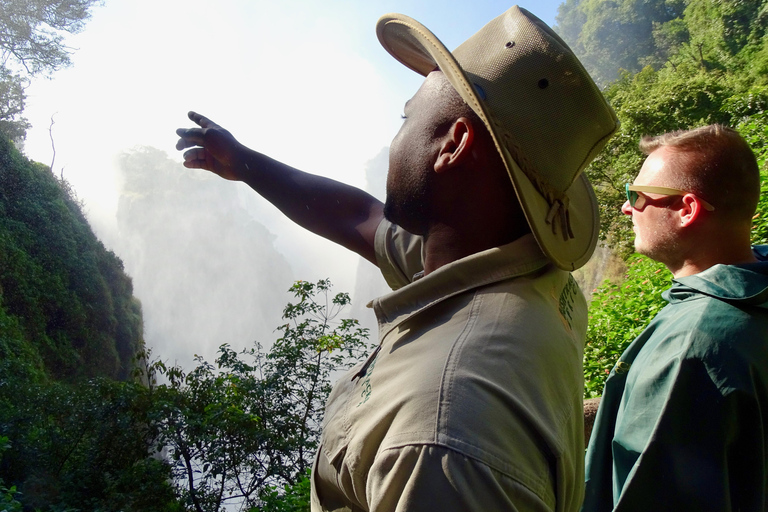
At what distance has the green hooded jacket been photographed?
5.12ft

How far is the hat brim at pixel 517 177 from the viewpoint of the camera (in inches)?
43.0

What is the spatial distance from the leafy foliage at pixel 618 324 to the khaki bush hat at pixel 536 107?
3879mm

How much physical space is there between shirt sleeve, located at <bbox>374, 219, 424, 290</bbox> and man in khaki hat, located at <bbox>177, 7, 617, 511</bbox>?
0.33m

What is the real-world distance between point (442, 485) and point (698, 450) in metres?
1.23

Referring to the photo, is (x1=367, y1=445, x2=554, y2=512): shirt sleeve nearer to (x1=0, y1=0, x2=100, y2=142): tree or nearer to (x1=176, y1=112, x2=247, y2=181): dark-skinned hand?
(x1=176, y1=112, x2=247, y2=181): dark-skinned hand

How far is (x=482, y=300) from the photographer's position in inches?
41.3

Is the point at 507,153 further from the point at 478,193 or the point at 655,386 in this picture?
the point at 655,386

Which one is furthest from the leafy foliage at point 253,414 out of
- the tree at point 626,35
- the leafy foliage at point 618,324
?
the tree at point 626,35

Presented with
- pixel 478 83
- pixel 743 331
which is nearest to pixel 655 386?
pixel 743 331

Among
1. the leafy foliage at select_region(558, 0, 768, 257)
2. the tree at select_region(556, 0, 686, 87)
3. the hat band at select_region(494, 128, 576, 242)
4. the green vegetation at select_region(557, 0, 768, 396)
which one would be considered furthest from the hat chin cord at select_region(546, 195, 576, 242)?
the tree at select_region(556, 0, 686, 87)

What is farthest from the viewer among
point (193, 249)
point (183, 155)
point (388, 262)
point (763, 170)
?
point (193, 249)

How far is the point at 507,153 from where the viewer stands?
3.59 ft

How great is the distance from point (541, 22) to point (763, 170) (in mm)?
6370

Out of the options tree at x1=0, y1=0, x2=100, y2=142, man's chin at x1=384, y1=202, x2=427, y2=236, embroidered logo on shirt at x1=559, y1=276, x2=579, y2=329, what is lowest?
embroidered logo on shirt at x1=559, y1=276, x2=579, y2=329
